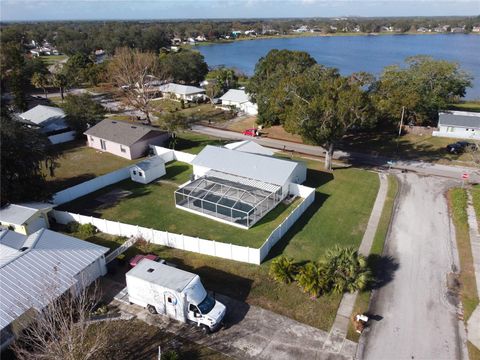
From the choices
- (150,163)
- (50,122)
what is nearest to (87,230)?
(150,163)

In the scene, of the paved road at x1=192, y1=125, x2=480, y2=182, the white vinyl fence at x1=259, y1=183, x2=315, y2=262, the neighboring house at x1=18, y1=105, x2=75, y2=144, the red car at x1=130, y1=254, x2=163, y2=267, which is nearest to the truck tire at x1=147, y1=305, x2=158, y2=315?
the red car at x1=130, y1=254, x2=163, y2=267

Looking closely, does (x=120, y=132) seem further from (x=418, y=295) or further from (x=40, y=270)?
(x=418, y=295)

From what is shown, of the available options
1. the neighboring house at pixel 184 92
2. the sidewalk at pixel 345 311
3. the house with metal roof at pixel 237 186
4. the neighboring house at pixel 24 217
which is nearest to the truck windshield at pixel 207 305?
the sidewalk at pixel 345 311

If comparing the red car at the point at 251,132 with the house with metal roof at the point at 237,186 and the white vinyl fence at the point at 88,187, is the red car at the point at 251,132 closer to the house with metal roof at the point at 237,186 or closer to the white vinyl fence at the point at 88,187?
the house with metal roof at the point at 237,186

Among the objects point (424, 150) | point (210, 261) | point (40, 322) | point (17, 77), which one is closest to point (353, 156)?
point (424, 150)

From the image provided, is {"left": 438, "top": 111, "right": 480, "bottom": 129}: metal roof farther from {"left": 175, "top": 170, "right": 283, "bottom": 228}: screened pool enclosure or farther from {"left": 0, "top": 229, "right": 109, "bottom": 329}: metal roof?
{"left": 0, "top": 229, "right": 109, "bottom": 329}: metal roof

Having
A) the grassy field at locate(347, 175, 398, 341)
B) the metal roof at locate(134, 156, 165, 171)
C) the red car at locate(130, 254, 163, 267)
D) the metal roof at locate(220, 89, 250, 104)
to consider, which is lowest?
the grassy field at locate(347, 175, 398, 341)

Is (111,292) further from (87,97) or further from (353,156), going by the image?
(87,97)
